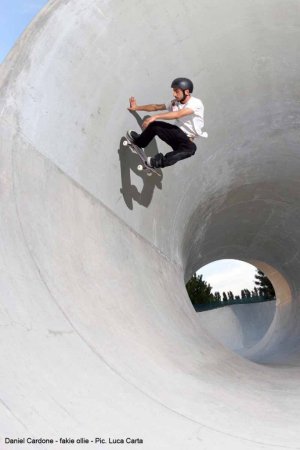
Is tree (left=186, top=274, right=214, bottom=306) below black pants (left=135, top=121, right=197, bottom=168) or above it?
above

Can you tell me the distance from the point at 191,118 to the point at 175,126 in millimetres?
205

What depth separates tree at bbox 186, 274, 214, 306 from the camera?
37.4 m

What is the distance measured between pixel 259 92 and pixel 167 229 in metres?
1.96

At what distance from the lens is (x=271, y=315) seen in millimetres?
17438

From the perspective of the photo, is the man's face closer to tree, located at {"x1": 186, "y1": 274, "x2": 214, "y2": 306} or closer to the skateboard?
the skateboard

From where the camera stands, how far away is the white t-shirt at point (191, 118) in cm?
440

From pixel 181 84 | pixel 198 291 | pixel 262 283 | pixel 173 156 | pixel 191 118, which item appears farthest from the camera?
pixel 262 283

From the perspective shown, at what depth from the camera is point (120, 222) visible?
14.2ft

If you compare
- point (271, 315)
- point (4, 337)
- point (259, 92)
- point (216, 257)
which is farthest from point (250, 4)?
point (271, 315)

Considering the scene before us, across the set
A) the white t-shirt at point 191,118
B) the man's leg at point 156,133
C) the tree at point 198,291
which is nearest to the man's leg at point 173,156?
the man's leg at point 156,133

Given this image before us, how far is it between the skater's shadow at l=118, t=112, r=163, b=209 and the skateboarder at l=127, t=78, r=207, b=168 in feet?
0.81

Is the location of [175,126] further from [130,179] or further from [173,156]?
[130,179]

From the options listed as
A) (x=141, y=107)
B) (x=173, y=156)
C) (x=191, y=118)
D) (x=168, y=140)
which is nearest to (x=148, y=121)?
(x=141, y=107)

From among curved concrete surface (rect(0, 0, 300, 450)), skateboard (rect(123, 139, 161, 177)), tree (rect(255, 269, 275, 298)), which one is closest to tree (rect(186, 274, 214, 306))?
tree (rect(255, 269, 275, 298))
